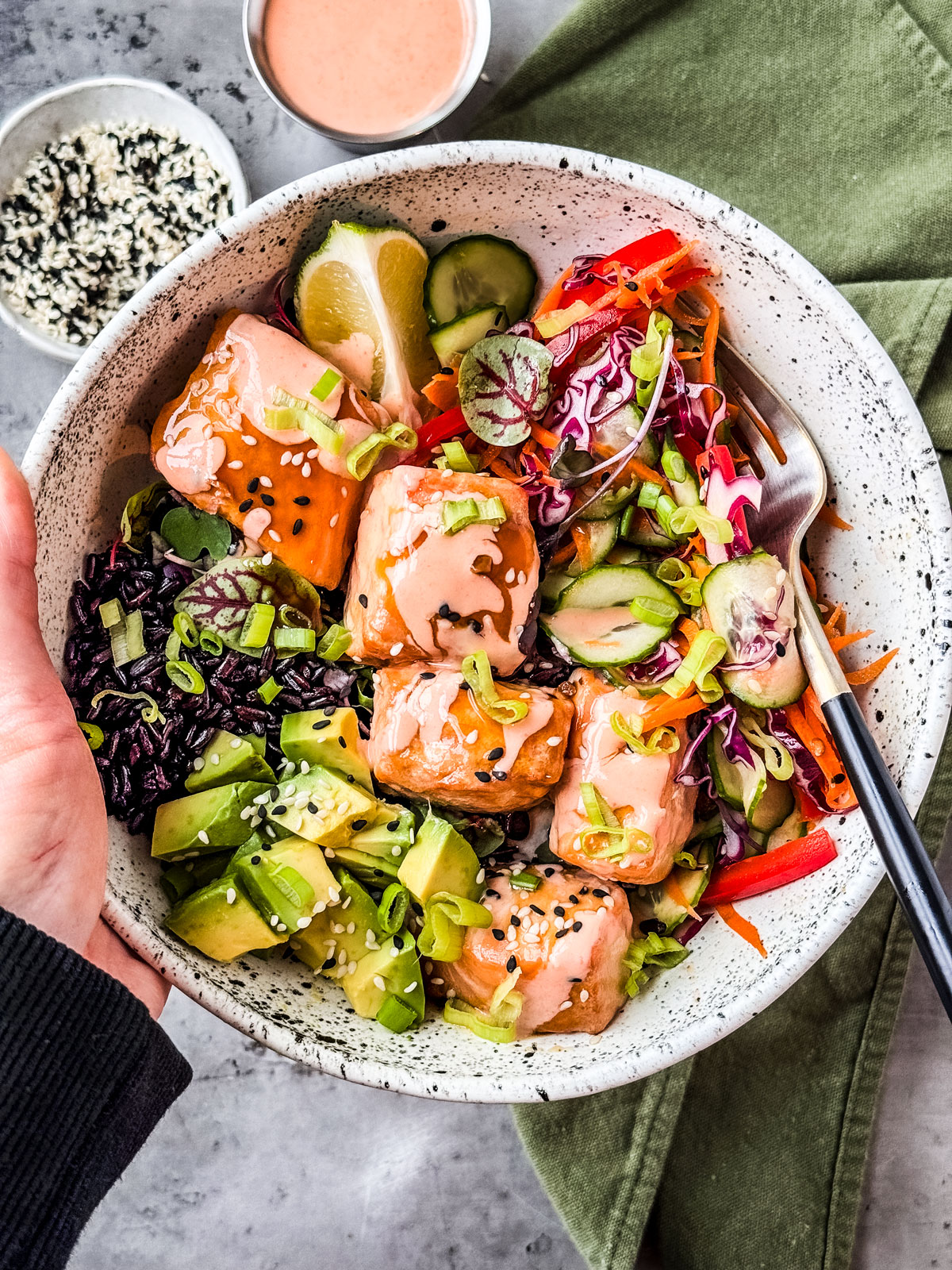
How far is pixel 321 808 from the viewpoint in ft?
7.48

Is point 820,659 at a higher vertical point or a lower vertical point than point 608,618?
lower

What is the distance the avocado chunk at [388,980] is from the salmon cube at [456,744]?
0.36 metres

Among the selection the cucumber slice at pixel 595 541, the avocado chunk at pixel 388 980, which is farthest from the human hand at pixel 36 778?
the cucumber slice at pixel 595 541

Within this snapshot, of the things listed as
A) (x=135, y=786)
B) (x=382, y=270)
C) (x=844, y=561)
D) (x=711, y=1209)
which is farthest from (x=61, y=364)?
(x=711, y=1209)

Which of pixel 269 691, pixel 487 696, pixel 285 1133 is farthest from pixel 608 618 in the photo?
pixel 285 1133

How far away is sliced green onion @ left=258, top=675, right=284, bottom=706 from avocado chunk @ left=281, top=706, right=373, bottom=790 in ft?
0.19

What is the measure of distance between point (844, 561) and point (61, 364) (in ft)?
7.61

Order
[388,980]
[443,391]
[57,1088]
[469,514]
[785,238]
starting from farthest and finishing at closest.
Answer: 1. [785,238]
2. [443,391]
3. [388,980]
4. [469,514]
5. [57,1088]

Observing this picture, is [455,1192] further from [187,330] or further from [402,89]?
[402,89]

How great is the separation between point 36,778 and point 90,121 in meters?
2.19

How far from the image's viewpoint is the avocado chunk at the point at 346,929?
2.35m

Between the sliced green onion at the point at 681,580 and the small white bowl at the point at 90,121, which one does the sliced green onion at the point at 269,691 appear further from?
the small white bowl at the point at 90,121

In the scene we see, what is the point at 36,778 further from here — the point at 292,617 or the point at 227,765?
the point at 292,617

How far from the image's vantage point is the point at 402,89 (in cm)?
307
